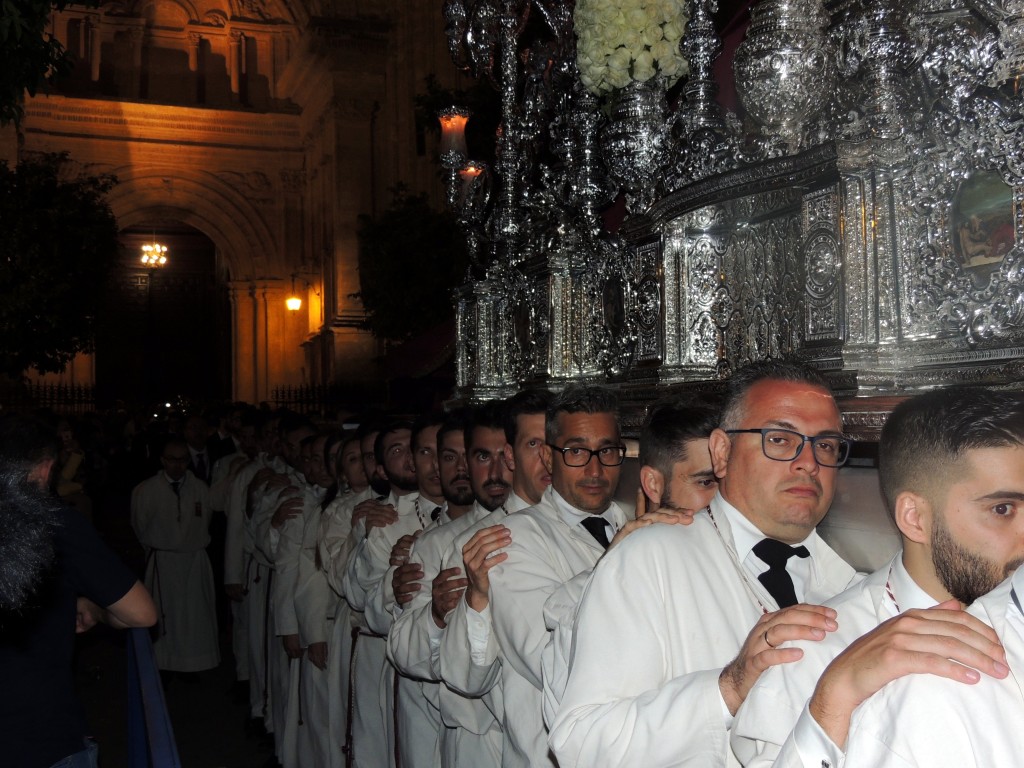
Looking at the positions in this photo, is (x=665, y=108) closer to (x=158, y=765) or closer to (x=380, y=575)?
(x=380, y=575)

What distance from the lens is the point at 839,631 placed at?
6.63 ft

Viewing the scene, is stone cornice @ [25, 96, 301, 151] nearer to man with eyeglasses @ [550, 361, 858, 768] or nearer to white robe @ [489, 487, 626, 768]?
white robe @ [489, 487, 626, 768]

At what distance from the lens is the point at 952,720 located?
1.50 metres

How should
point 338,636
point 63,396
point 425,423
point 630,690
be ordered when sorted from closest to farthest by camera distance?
point 630,690, point 425,423, point 338,636, point 63,396

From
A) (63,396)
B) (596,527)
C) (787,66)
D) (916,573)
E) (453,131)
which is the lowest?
(596,527)

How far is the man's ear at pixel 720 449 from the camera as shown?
2695 millimetres

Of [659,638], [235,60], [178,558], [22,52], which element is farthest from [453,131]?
[235,60]

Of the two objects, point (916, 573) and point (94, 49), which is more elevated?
point (94, 49)

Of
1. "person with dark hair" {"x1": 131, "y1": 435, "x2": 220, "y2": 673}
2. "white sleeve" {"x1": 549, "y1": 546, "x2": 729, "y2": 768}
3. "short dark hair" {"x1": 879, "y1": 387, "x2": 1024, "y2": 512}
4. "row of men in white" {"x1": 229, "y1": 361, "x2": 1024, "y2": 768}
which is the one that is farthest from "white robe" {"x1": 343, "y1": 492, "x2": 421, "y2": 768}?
"person with dark hair" {"x1": 131, "y1": 435, "x2": 220, "y2": 673}

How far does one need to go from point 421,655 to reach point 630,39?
3129 mm

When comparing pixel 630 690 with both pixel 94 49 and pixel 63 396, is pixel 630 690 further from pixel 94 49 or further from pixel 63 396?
pixel 94 49

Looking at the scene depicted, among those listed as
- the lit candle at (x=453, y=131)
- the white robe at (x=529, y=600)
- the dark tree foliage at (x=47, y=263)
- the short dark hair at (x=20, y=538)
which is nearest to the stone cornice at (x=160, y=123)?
the dark tree foliage at (x=47, y=263)

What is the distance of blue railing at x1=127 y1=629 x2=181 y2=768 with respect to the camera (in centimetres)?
289

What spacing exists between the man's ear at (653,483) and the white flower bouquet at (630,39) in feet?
9.32
